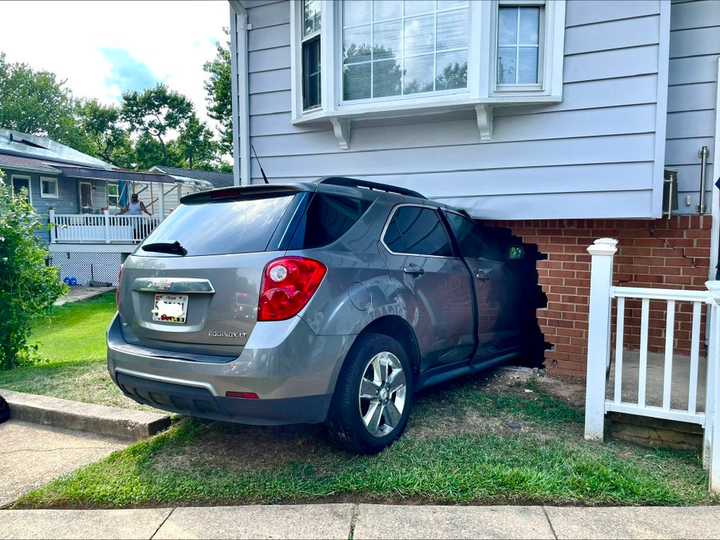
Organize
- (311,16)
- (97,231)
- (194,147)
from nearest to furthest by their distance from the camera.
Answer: (311,16) < (97,231) < (194,147)

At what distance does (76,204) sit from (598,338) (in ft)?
83.5

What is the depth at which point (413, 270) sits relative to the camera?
385 cm

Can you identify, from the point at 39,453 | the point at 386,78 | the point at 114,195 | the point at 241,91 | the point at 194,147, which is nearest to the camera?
the point at 39,453

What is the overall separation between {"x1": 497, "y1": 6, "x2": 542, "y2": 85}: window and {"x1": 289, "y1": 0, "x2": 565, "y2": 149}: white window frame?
6cm

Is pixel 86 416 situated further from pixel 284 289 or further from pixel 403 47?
pixel 403 47

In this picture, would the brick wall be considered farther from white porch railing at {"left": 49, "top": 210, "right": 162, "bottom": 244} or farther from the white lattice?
the white lattice

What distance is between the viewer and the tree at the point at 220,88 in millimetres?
32000

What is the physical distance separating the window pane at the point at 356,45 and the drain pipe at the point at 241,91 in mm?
1536

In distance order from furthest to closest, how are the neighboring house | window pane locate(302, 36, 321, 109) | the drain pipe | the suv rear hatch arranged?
the drain pipe, window pane locate(302, 36, 321, 109), the neighboring house, the suv rear hatch

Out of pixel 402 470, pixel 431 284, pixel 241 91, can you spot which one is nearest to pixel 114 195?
pixel 241 91

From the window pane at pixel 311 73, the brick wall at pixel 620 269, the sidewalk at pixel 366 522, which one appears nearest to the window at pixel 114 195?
the window pane at pixel 311 73

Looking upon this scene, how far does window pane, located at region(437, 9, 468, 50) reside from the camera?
5.44 metres

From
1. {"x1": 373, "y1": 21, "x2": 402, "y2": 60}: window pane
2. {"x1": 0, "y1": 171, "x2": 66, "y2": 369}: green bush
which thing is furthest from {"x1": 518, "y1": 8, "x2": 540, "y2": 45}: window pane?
{"x1": 0, "y1": 171, "x2": 66, "y2": 369}: green bush

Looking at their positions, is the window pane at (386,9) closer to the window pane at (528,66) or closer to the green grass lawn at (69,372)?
the window pane at (528,66)
